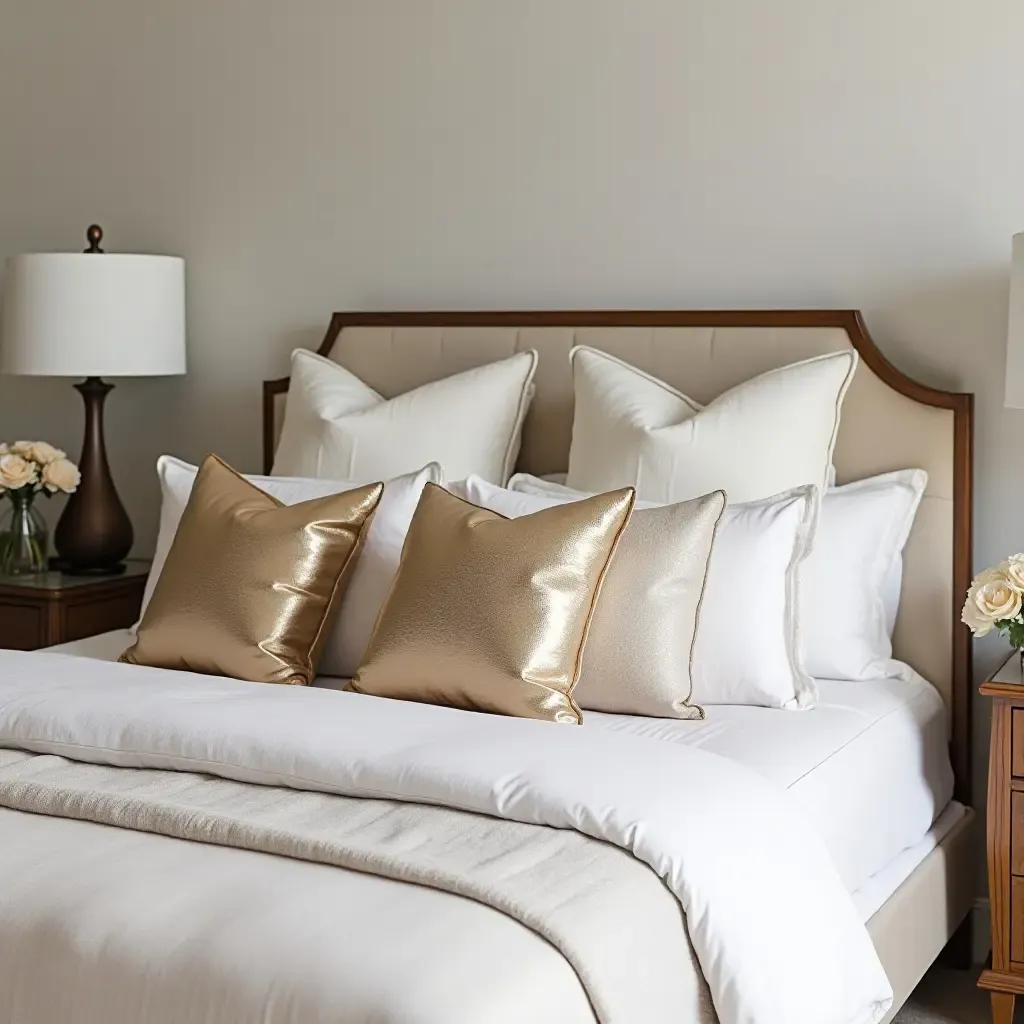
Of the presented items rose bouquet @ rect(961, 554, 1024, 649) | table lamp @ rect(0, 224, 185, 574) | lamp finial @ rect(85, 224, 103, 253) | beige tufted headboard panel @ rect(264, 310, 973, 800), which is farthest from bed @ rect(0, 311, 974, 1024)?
A: lamp finial @ rect(85, 224, 103, 253)

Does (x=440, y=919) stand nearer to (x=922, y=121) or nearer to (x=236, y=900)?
(x=236, y=900)

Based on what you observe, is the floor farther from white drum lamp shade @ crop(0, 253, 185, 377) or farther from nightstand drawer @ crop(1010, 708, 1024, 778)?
white drum lamp shade @ crop(0, 253, 185, 377)

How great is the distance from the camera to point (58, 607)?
11.4 ft

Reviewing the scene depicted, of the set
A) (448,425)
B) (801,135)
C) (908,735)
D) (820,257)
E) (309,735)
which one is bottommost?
(908,735)

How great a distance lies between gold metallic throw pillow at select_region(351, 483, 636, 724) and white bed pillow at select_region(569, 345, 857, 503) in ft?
1.42

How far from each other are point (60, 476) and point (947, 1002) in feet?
7.80

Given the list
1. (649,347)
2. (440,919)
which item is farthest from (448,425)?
(440,919)

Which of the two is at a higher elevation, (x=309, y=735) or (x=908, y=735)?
(x=309, y=735)

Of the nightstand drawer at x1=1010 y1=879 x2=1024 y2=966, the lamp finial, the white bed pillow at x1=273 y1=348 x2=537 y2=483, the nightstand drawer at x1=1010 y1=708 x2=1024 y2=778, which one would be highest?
the lamp finial

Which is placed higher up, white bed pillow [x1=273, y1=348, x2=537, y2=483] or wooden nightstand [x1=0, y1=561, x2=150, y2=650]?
white bed pillow [x1=273, y1=348, x2=537, y2=483]

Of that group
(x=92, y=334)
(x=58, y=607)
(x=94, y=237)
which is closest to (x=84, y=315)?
(x=92, y=334)

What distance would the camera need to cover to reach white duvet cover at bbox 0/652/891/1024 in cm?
175

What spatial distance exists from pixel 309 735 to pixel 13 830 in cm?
41

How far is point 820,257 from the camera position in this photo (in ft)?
10.2
